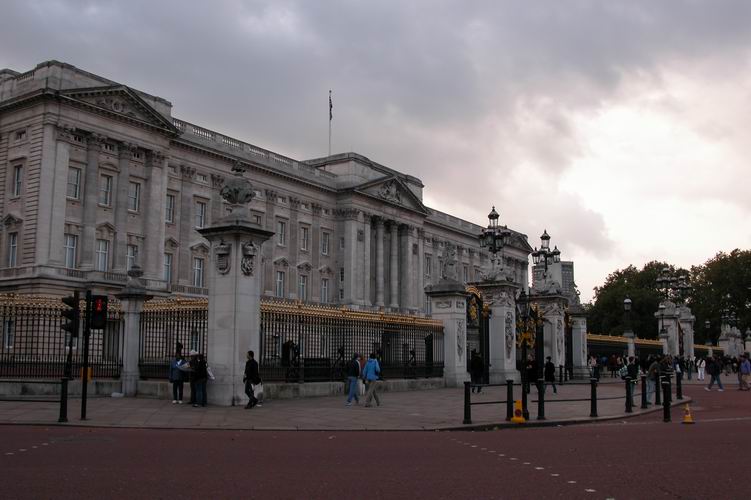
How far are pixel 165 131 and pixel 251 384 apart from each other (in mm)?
45067

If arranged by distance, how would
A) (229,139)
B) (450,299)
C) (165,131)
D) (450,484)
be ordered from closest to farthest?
(450,484), (450,299), (165,131), (229,139)

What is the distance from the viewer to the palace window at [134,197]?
5912 cm

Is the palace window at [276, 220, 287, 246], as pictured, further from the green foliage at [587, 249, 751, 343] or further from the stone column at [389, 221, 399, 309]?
the green foliage at [587, 249, 751, 343]

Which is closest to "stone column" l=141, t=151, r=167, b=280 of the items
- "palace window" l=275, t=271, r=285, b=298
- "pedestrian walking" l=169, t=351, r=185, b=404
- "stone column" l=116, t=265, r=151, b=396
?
"palace window" l=275, t=271, r=285, b=298

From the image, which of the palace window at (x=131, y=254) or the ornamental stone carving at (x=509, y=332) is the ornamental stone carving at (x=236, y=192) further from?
the palace window at (x=131, y=254)

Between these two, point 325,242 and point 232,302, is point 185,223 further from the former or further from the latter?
point 232,302

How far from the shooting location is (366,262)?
278ft

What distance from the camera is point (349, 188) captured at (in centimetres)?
8269

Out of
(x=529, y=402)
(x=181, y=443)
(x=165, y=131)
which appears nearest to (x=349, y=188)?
(x=165, y=131)

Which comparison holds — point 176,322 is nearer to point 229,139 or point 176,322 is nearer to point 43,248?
point 43,248

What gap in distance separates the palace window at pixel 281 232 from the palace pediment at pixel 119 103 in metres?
16.8

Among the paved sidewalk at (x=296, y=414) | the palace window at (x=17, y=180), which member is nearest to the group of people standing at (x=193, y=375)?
the paved sidewalk at (x=296, y=414)

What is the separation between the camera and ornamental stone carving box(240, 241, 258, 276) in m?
20.9

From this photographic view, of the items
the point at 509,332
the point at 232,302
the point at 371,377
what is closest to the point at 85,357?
the point at 232,302
